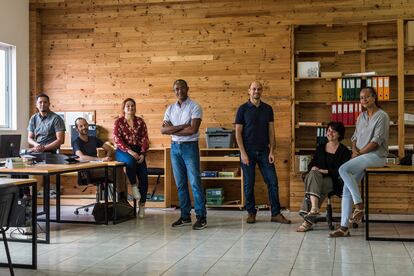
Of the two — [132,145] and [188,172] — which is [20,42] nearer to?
[132,145]

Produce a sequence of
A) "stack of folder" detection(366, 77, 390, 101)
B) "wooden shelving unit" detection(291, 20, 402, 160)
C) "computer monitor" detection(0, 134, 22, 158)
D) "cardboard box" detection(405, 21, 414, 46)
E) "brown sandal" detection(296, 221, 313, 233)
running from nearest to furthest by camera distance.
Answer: "computer monitor" detection(0, 134, 22, 158) < "brown sandal" detection(296, 221, 313, 233) < "cardboard box" detection(405, 21, 414, 46) < "stack of folder" detection(366, 77, 390, 101) < "wooden shelving unit" detection(291, 20, 402, 160)

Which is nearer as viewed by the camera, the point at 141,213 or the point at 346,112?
the point at 141,213

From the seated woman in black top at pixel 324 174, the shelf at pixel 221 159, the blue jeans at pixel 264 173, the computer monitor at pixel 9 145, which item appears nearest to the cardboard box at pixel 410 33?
the seated woman in black top at pixel 324 174

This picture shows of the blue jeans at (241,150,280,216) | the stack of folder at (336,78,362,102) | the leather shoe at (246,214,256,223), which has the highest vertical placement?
the stack of folder at (336,78,362,102)

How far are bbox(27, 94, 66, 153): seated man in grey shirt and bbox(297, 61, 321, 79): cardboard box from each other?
10.9ft

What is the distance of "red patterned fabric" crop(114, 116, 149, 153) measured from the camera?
652 cm

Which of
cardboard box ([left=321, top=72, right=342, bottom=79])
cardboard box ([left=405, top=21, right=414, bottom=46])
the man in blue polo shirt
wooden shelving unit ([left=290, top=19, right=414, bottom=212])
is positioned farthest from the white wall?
cardboard box ([left=405, top=21, right=414, bottom=46])

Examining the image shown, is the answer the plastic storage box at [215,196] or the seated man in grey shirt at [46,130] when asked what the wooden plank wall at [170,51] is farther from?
the seated man in grey shirt at [46,130]

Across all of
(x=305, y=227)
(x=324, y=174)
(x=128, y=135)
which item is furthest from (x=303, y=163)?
(x=128, y=135)

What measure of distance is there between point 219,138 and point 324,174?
215cm

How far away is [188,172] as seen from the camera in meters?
5.97

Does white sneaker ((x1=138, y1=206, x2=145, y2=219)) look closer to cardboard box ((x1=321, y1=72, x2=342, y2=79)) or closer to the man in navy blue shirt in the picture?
the man in navy blue shirt

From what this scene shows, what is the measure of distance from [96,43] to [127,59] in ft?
1.89

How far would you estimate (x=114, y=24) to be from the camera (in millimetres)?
8383
